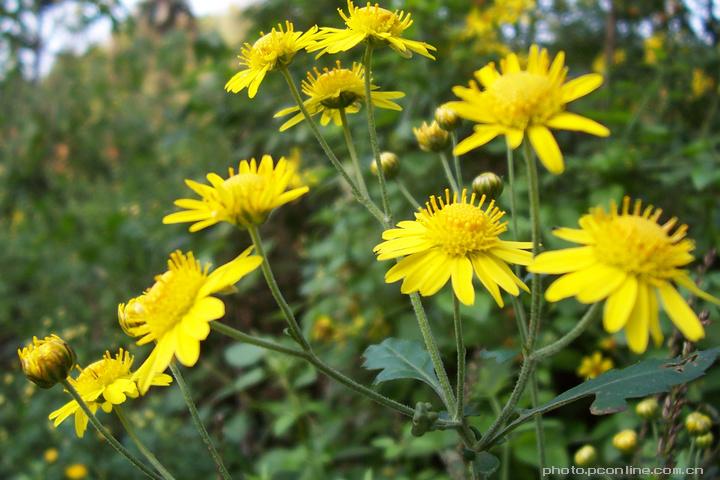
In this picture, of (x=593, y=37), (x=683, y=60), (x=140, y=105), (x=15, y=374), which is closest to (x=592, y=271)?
(x=683, y=60)

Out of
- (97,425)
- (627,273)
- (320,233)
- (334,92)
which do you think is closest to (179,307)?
(97,425)

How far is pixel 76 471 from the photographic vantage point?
2.87 metres

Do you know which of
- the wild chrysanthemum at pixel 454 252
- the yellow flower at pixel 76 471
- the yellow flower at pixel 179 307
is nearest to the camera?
the yellow flower at pixel 179 307

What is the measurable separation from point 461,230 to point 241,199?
42 cm

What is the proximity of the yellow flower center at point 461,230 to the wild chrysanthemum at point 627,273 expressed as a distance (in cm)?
19

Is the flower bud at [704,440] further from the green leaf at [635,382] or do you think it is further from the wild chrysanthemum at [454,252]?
the wild chrysanthemum at [454,252]

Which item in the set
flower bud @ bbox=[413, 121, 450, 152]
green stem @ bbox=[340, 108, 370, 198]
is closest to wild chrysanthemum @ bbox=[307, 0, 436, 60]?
green stem @ bbox=[340, 108, 370, 198]

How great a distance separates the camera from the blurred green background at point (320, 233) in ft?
8.84

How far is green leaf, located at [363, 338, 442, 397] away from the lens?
50.3 inches

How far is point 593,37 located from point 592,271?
15.6 feet

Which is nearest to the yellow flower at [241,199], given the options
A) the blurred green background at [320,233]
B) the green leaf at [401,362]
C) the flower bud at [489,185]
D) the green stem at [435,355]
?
the green stem at [435,355]

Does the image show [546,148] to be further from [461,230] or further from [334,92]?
[334,92]

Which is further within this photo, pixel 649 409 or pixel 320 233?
pixel 320 233

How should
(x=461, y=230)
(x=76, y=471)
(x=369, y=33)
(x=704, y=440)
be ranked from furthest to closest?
(x=76, y=471)
(x=704, y=440)
(x=369, y=33)
(x=461, y=230)
